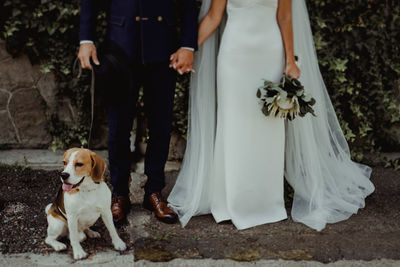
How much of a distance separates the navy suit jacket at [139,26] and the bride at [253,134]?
34cm

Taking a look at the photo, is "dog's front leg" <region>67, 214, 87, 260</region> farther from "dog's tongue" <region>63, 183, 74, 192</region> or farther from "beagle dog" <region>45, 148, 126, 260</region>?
"dog's tongue" <region>63, 183, 74, 192</region>

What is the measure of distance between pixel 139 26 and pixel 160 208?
1.29 m

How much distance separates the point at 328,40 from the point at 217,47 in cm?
132

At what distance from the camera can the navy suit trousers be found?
3084mm

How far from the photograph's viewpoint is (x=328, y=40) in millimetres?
4188

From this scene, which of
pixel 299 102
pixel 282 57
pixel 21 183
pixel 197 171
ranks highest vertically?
pixel 282 57

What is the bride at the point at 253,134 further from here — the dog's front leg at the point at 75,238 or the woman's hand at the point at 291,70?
the dog's front leg at the point at 75,238

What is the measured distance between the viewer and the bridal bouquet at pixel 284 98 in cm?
305

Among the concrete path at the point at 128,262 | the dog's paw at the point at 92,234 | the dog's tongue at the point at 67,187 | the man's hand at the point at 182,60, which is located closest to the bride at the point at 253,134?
the man's hand at the point at 182,60

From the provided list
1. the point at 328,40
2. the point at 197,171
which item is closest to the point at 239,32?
the point at 197,171

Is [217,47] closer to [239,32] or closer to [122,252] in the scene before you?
[239,32]

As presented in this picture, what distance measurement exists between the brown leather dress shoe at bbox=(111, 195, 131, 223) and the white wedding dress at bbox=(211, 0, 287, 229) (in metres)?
0.64

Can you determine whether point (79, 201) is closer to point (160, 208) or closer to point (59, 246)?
point (59, 246)

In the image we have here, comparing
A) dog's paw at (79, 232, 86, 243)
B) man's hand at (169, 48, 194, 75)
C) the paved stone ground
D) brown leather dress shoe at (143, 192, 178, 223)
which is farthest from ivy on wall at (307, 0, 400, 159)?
dog's paw at (79, 232, 86, 243)
